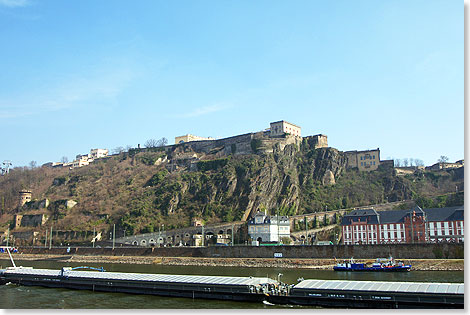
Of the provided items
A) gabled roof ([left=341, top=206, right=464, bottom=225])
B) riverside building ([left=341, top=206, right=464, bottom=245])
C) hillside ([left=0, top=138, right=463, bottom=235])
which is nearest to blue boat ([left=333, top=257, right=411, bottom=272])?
riverside building ([left=341, top=206, right=464, bottom=245])

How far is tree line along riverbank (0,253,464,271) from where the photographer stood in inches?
1997

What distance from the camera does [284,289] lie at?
28781 mm

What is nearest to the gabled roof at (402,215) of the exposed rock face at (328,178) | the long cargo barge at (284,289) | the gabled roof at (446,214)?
the gabled roof at (446,214)

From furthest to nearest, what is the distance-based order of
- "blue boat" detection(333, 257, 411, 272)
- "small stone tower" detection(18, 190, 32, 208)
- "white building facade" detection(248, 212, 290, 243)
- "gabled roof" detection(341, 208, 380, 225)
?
1. "small stone tower" detection(18, 190, 32, 208)
2. "white building facade" detection(248, 212, 290, 243)
3. "gabled roof" detection(341, 208, 380, 225)
4. "blue boat" detection(333, 257, 411, 272)

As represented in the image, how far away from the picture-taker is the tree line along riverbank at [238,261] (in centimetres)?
5072

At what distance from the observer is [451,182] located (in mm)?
101062

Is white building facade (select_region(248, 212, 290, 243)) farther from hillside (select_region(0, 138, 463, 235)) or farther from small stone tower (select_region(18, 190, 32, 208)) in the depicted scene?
small stone tower (select_region(18, 190, 32, 208))

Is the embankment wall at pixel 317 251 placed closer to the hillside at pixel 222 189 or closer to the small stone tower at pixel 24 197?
the hillside at pixel 222 189

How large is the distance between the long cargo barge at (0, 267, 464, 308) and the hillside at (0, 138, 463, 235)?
6095 centimetres

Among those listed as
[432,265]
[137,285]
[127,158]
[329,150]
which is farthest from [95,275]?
[127,158]

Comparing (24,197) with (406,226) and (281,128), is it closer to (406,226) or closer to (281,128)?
(281,128)

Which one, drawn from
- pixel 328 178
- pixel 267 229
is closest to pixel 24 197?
pixel 267 229

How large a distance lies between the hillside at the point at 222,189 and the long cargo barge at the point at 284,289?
60953 mm

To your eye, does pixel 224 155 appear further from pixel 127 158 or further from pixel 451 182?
pixel 451 182
